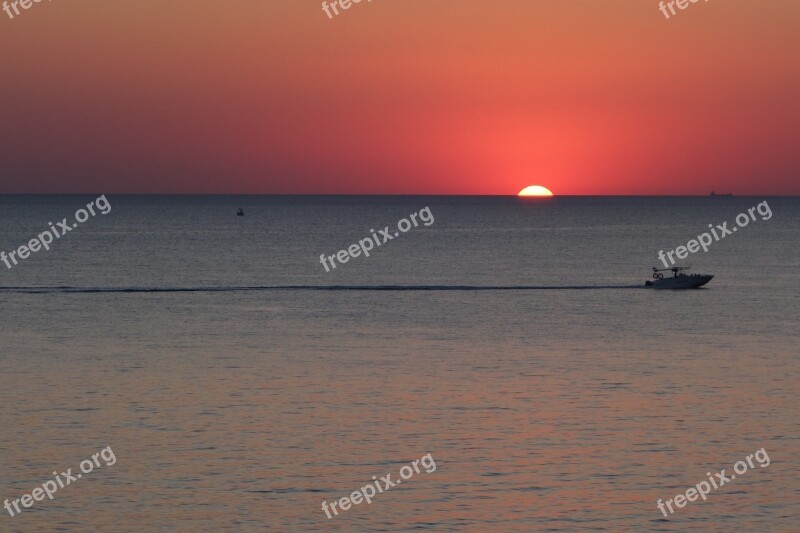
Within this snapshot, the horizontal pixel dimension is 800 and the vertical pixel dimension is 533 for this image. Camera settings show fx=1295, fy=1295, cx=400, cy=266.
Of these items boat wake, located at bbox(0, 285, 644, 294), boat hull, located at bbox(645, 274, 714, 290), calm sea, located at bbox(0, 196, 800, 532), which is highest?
boat wake, located at bbox(0, 285, 644, 294)

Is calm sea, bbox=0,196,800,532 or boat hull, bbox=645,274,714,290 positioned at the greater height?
boat hull, bbox=645,274,714,290

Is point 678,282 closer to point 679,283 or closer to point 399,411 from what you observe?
point 679,283

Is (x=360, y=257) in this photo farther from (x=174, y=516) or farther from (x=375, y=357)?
(x=174, y=516)

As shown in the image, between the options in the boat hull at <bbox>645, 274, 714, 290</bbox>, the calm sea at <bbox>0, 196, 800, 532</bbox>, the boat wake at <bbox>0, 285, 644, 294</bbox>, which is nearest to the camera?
the calm sea at <bbox>0, 196, 800, 532</bbox>

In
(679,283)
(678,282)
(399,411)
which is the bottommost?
(399,411)

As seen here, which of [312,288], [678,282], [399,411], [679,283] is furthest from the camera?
[312,288]

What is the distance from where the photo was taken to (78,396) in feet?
193

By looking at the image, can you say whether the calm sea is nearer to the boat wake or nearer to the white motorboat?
the boat wake

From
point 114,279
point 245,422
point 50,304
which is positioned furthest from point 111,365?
point 114,279

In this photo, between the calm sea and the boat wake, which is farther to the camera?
the boat wake

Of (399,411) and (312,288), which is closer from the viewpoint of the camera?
(399,411)

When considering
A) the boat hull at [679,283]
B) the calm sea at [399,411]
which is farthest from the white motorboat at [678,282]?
the calm sea at [399,411]

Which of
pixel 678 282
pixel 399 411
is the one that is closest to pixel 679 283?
pixel 678 282

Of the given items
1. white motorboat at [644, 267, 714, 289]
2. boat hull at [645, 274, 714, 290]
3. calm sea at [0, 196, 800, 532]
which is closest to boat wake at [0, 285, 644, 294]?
white motorboat at [644, 267, 714, 289]
